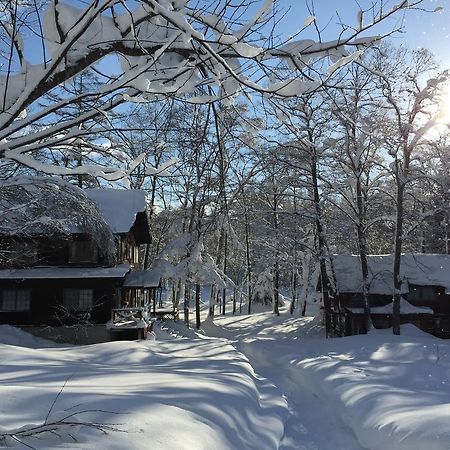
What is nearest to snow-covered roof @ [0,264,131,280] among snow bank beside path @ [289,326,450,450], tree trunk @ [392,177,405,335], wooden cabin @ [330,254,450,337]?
snow bank beside path @ [289,326,450,450]

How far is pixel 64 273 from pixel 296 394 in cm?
1314

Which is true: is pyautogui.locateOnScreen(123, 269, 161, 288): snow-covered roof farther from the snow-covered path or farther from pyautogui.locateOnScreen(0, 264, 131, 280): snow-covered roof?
the snow-covered path

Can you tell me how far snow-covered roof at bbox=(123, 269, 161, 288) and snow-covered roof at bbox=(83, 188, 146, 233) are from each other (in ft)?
10.7

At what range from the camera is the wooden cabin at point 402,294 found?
92.4ft

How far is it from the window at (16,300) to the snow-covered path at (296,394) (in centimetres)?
1047

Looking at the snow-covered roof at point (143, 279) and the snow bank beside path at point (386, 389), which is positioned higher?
the snow-covered roof at point (143, 279)

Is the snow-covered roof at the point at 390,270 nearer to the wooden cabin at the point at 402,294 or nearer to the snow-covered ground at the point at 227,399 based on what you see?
the wooden cabin at the point at 402,294

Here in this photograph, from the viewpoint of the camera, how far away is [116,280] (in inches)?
838

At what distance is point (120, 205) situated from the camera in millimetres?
22531

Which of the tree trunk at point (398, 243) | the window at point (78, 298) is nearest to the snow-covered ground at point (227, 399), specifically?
the tree trunk at point (398, 243)

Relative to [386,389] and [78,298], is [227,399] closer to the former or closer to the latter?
[386,389]

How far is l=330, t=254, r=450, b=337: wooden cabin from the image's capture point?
28.2 metres

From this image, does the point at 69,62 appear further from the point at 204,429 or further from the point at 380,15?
the point at 204,429

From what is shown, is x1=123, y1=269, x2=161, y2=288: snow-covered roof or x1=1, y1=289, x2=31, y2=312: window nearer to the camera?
x1=1, y1=289, x2=31, y2=312: window
